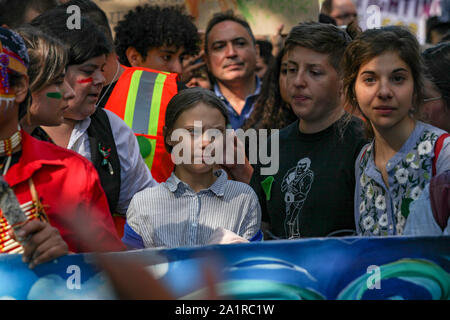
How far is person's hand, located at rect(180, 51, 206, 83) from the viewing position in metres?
5.09

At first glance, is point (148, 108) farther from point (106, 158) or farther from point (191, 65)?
point (191, 65)

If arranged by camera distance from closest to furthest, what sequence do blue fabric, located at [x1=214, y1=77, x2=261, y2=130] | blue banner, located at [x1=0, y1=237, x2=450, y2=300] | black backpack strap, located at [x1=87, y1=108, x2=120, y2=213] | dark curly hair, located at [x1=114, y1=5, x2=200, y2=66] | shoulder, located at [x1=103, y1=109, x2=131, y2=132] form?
blue banner, located at [x1=0, y1=237, x2=450, y2=300]
black backpack strap, located at [x1=87, y1=108, x2=120, y2=213]
shoulder, located at [x1=103, y1=109, x2=131, y2=132]
dark curly hair, located at [x1=114, y1=5, x2=200, y2=66]
blue fabric, located at [x1=214, y1=77, x2=261, y2=130]

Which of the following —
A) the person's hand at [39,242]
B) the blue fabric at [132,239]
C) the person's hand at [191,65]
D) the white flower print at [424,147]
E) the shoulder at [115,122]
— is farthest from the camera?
the person's hand at [191,65]

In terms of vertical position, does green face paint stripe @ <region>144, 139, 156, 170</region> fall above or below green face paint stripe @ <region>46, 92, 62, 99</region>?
below

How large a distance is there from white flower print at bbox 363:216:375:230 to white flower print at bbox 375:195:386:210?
6cm

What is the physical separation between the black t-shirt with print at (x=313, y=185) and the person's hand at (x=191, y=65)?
5.48 feet

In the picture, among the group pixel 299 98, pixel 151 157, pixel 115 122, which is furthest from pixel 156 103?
pixel 299 98

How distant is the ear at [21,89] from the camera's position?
250 cm

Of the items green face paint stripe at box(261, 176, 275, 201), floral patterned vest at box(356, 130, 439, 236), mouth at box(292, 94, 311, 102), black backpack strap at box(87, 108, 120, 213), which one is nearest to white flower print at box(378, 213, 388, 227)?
floral patterned vest at box(356, 130, 439, 236)

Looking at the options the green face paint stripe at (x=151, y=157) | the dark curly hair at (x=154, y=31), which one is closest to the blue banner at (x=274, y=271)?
the green face paint stripe at (x=151, y=157)

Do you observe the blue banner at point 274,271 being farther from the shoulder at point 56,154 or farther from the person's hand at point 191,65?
the person's hand at point 191,65

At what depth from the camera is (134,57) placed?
4566 mm

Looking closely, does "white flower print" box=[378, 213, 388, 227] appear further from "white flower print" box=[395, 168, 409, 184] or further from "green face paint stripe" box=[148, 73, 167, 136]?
"green face paint stripe" box=[148, 73, 167, 136]

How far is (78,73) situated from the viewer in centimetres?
330
